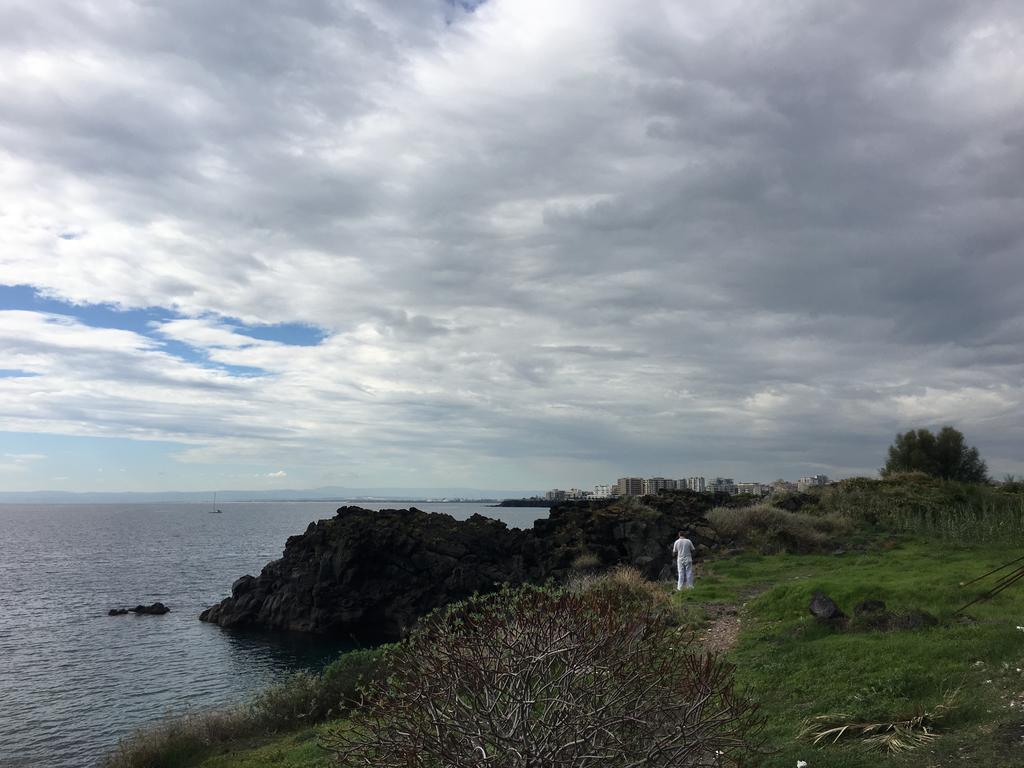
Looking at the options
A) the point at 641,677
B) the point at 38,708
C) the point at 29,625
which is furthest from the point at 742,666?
the point at 29,625

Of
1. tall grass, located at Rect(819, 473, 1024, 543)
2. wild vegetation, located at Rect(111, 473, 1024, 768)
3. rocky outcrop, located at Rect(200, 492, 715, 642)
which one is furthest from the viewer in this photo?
rocky outcrop, located at Rect(200, 492, 715, 642)

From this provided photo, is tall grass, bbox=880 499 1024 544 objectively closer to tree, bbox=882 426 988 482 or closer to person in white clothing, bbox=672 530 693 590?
person in white clothing, bbox=672 530 693 590

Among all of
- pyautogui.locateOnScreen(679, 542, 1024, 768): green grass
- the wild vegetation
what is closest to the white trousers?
the wild vegetation

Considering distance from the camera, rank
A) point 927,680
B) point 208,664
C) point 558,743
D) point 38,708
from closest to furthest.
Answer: point 558,743 < point 927,680 < point 38,708 < point 208,664

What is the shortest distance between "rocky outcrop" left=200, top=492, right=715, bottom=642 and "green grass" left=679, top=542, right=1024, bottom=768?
1961 centimetres

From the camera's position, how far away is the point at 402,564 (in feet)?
136

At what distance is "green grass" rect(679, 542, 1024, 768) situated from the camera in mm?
7875

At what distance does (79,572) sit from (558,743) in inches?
2841

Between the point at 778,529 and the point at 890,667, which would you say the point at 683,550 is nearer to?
the point at 890,667

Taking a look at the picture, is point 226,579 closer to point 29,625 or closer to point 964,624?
point 29,625

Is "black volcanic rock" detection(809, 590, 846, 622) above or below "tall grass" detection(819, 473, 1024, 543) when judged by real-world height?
below

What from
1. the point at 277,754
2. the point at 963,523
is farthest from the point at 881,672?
the point at 963,523

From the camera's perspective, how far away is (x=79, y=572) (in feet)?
210

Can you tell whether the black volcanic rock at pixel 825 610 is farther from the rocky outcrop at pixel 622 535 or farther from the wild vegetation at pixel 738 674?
the rocky outcrop at pixel 622 535
